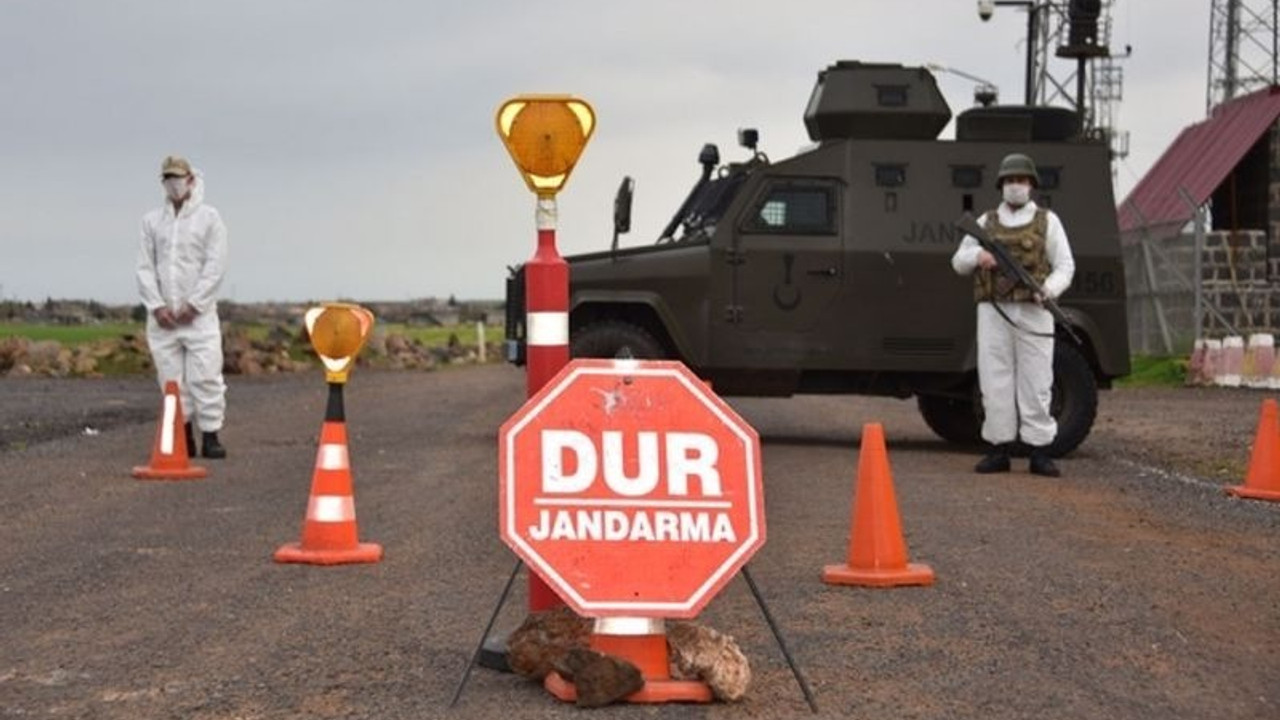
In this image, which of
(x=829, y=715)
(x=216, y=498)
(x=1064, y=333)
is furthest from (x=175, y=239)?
(x=829, y=715)

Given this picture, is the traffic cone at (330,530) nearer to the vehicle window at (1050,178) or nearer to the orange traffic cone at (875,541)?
the orange traffic cone at (875,541)

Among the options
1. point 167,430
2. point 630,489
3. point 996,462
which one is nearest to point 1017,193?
point 996,462

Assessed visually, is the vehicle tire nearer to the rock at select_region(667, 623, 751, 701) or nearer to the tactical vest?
the tactical vest

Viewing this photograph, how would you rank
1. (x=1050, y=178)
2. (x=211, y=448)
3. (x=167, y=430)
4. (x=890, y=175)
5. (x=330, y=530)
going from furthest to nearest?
(x=1050, y=178)
(x=890, y=175)
(x=211, y=448)
(x=167, y=430)
(x=330, y=530)

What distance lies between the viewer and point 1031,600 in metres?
8.30

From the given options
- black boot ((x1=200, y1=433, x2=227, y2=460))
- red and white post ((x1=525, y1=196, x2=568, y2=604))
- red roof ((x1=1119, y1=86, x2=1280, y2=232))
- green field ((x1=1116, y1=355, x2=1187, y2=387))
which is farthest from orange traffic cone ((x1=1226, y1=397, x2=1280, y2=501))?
red roof ((x1=1119, y1=86, x2=1280, y2=232))

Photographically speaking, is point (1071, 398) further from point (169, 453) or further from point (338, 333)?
point (338, 333)

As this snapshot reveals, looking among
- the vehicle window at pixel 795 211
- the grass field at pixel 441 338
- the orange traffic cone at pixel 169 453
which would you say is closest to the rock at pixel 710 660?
the orange traffic cone at pixel 169 453

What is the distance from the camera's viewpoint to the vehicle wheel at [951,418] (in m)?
18.6

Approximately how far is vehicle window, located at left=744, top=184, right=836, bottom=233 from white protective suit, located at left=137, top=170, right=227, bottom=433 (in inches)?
176

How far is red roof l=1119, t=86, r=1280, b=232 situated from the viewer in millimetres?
36812

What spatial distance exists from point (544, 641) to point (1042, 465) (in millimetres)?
8663

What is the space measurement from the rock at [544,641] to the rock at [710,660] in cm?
29

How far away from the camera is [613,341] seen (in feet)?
55.9
